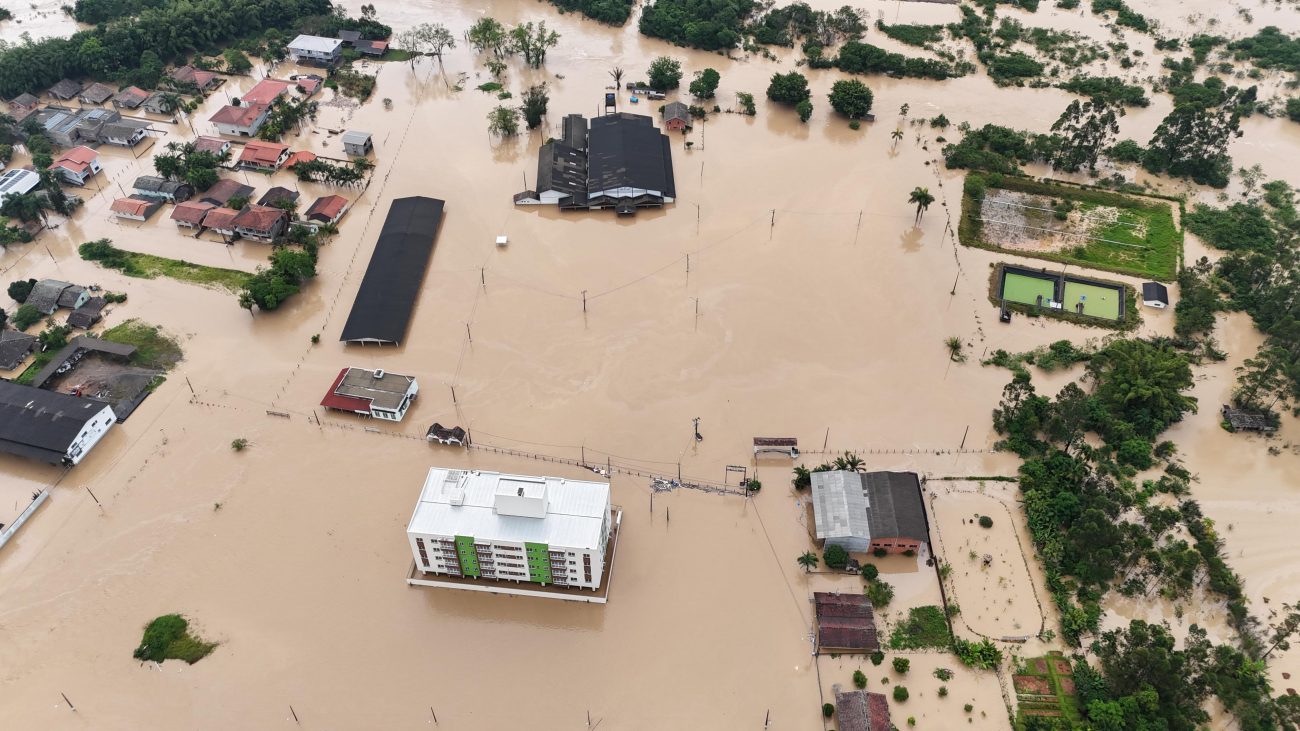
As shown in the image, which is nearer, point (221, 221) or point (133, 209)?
point (221, 221)

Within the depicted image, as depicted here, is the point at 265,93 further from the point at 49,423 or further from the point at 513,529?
the point at 513,529

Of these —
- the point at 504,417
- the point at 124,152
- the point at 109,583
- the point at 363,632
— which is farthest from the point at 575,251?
the point at 124,152

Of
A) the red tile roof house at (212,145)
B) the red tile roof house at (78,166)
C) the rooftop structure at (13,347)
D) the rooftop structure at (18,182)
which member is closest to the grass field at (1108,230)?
the red tile roof house at (212,145)

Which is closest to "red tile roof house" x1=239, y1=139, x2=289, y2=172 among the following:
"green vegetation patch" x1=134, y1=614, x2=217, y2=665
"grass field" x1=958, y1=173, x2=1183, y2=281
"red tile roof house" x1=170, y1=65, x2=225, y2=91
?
"red tile roof house" x1=170, y1=65, x2=225, y2=91

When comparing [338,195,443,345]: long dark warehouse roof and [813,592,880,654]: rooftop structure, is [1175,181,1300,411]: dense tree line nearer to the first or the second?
[813,592,880,654]: rooftop structure

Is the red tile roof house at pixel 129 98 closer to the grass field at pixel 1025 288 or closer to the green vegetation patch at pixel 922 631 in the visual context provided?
the grass field at pixel 1025 288

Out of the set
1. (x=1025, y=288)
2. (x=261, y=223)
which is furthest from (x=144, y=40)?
(x=1025, y=288)

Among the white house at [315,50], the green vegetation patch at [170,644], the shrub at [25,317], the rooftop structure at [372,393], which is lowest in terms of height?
the green vegetation patch at [170,644]
